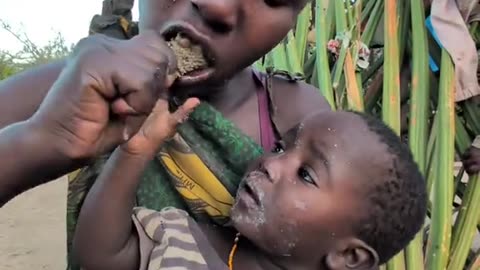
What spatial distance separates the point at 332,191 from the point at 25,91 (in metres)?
0.39

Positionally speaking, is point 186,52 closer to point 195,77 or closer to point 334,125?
point 195,77

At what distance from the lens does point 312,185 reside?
37.6 inches

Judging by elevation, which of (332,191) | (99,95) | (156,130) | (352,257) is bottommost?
(352,257)

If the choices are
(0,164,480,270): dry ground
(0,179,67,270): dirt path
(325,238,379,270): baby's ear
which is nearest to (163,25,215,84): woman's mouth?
(325,238,379,270): baby's ear

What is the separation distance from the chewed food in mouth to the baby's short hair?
0.32 meters

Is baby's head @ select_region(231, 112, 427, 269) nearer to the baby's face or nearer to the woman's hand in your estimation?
the baby's face

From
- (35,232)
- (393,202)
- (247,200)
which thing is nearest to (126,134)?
(247,200)

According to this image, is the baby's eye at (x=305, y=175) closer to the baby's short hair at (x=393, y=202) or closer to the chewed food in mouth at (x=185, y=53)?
the baby's short hair at (x=393, y=202)

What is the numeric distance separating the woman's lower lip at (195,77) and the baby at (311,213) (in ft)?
0.58

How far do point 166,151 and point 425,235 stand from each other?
0.85 metres

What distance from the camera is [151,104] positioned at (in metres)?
0.50

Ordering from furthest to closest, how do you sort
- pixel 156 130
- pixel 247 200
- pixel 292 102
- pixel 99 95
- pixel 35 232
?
pixel 35 232 < pixel 292 102 < pixel 247 200 < pixel 156 130 < pixel 99 95

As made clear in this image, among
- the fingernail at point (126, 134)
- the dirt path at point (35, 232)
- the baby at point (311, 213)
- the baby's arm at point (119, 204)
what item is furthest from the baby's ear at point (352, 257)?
the dirt path at point (35, 232)

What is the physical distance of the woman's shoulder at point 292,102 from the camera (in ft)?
3.28
